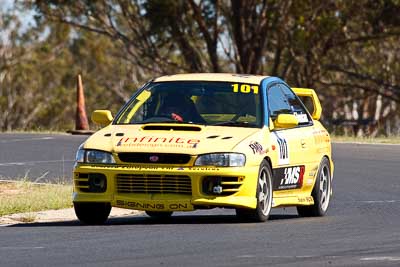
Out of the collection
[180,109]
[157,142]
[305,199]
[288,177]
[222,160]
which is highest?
[180,109]

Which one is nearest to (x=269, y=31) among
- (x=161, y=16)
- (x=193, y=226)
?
Result: (x=161, y=16)

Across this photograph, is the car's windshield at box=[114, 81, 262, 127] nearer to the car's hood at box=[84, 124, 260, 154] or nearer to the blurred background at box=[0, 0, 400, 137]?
the car's hood at box=[84, 124, 260, 154]

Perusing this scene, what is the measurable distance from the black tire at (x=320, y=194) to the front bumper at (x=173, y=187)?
179 cm

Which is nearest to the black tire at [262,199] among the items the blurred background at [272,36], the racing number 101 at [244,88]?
the racing number 101 at [244,88]

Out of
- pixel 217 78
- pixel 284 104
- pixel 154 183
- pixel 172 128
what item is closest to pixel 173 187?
pixel 154 183

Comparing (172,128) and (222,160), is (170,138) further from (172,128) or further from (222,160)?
(222,160)

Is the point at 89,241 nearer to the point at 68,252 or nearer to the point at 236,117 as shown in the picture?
the point at 68,252

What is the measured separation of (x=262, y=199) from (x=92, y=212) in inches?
61.8

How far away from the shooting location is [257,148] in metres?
12.1

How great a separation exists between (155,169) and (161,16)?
2978cm

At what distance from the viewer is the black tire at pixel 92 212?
12.1 meters

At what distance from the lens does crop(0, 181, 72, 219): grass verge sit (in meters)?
13.8

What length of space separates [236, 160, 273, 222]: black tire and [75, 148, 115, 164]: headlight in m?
1.27

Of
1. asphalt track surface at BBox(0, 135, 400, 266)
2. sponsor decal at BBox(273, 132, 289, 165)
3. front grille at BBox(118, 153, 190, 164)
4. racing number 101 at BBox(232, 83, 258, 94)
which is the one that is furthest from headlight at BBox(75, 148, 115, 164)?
racing number 101 at BBox(232, 83, 258, 94)
